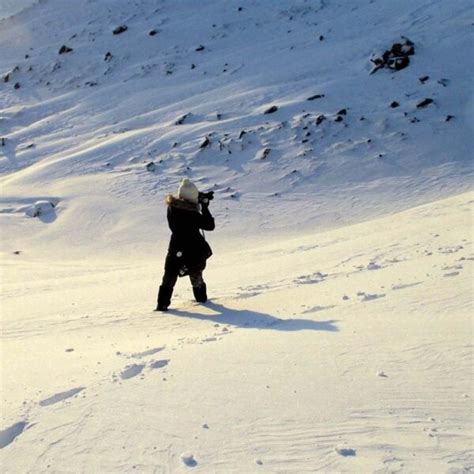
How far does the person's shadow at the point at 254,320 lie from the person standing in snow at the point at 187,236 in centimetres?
26

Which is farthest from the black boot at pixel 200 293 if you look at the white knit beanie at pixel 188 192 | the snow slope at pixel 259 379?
the white knit beanie at pixel 188 192

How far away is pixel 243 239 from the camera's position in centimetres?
1329

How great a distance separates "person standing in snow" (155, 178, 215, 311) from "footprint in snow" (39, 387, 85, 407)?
8.98 ft

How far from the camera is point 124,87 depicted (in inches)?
1043

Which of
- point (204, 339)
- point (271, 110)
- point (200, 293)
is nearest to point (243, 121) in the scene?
point (271, 110)

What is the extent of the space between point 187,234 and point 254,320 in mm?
1327

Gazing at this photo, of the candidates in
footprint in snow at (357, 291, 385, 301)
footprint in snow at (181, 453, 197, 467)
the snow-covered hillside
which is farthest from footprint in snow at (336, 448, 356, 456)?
the snow-covered hillside

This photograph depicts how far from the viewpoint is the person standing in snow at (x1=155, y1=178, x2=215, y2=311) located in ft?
20.6

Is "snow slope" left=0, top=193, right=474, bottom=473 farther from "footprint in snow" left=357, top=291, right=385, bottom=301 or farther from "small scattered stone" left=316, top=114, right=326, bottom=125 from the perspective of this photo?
"small scattered stone" left=316, top=114, right=326, bottom=125

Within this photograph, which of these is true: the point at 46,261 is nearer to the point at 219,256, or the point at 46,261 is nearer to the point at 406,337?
the point at 219,256

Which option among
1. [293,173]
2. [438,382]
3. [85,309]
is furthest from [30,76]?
[438,382]

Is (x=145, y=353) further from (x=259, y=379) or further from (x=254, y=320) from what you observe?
(x=254, y=320)

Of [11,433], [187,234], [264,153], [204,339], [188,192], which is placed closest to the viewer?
[11,433]

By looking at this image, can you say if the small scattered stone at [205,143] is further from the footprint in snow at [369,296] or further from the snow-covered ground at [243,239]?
the footprint in snow at [369,296]
